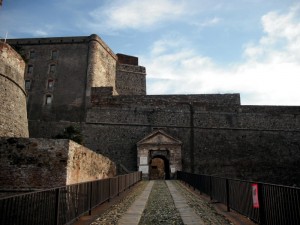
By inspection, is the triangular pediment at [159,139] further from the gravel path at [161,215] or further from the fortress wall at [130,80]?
the gravel path at [161,215]

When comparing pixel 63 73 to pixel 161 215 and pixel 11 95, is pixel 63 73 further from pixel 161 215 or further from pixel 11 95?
pixel 161 215

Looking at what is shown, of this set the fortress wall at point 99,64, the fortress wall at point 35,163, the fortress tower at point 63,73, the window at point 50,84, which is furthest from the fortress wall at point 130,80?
the fortress wall at point 35,163

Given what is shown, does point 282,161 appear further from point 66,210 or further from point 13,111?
point 66,210

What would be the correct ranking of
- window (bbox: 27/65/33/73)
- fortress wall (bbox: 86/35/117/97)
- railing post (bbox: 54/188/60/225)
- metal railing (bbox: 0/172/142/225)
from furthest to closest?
window (bbox: 27/65/33/73), fortress wall (bbox: 86/35/117/97), railing post (bbox: 54/188/60/225), metal railing (bbox: 0/172/142/225)

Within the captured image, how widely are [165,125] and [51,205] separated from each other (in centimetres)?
2148

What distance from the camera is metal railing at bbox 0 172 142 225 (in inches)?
141

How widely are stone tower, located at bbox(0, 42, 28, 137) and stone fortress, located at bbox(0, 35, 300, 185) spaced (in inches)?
314

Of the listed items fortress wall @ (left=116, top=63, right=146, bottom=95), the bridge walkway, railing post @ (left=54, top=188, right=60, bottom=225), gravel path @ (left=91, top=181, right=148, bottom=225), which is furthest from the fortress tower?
railing post @ (left=54, top=188, right=60, bottom=225)

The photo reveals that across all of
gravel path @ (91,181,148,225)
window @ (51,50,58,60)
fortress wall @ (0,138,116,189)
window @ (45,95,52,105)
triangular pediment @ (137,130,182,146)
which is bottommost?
gravel path @ (91,181,148,225)

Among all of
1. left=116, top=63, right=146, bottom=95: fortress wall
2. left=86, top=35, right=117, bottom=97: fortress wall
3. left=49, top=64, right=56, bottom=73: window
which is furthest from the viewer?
left=116, top=63, right=146, bottom=95: fortress wall

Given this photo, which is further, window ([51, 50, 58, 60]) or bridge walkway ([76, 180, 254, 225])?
window ([51, 50, 58, 60])

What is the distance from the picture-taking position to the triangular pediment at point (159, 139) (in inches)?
960

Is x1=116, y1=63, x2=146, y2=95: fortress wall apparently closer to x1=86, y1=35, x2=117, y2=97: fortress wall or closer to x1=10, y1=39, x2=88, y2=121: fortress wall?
x1=86, y1=35, x2=117, y2=97: fortress wall

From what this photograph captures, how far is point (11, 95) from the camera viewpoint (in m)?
15.4
